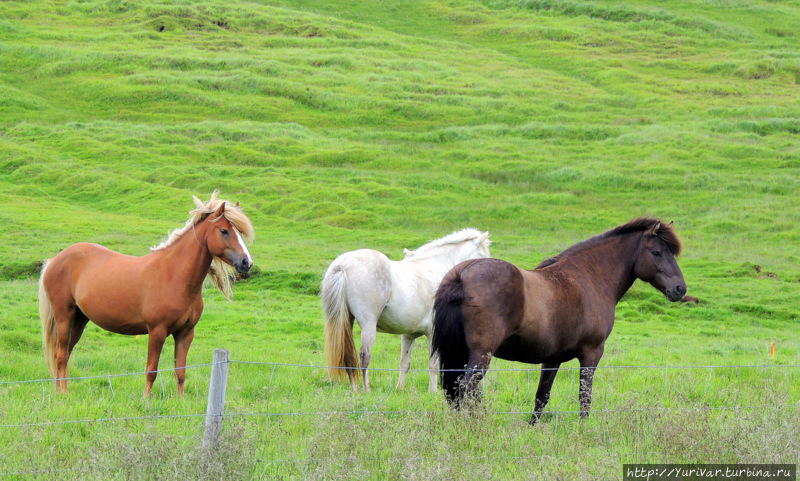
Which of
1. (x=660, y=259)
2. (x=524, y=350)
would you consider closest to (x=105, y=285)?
(x=524, y=350)

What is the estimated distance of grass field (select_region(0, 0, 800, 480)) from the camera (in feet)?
25.2

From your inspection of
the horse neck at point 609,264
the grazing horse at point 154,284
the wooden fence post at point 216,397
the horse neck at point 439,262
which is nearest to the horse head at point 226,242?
the grazing horse at point 154,284

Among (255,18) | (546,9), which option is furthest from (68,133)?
(546,9)

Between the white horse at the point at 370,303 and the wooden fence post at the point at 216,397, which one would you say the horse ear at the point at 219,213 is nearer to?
the white horse at the point at 370,303

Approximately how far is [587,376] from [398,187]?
27.5 m

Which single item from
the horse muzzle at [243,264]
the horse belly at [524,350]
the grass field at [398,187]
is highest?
the horse muzzle at [243,264]

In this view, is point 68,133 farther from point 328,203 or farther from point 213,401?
point 213,401

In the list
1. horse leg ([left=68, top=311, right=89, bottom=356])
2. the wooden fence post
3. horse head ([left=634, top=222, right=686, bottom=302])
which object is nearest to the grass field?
the wooden fence post

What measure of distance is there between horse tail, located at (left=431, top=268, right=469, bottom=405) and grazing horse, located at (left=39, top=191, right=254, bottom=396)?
2.58 m

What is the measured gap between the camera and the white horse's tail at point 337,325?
11266mm

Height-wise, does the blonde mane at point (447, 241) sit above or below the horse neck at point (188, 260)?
below

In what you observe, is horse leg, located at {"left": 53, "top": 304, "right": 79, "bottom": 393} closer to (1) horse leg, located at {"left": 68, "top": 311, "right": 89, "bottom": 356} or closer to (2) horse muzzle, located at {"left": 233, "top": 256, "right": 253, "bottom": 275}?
(1) horse leg, located at {"left": 68, "top": 311, "right": 89, "bottom": 356}

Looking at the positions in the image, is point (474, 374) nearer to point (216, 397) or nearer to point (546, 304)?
point (546, 304)

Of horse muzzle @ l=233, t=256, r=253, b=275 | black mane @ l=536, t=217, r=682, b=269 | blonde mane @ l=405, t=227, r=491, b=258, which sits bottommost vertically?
blonde mane @ l=405, t=227, r=491, b=258
